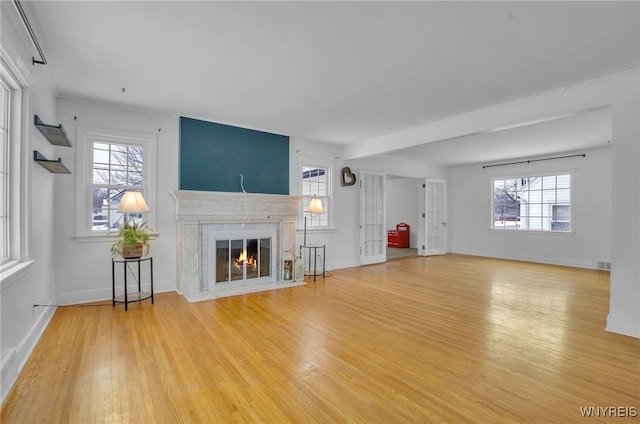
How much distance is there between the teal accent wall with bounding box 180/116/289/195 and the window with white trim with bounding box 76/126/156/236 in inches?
18.8

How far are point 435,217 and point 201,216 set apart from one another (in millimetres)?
6574

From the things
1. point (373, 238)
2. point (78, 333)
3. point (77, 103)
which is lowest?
point (78, 333)

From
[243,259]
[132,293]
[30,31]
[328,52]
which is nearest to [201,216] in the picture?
[243,259]

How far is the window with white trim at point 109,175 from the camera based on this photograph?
160 inches

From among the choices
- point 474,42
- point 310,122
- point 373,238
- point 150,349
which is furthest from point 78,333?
point 373,238

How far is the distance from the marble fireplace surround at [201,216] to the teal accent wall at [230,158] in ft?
1.01

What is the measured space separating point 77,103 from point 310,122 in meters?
3.12

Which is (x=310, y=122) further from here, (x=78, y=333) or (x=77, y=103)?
(x=78, y=333)

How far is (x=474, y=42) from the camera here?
2.64 m

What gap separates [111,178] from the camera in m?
4.28

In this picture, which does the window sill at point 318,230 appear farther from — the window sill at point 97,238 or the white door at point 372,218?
the window sill at point 97,238

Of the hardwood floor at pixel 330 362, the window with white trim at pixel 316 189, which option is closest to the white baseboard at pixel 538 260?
the hardwood floor at pixel 330 362

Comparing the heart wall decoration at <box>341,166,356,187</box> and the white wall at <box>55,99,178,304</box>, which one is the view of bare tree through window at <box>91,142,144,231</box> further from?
the heart wall decoration at <box>341,166,356,187</box>

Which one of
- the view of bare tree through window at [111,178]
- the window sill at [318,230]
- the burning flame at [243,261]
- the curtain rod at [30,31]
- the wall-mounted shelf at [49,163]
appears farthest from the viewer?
the window sill at [318,230]
